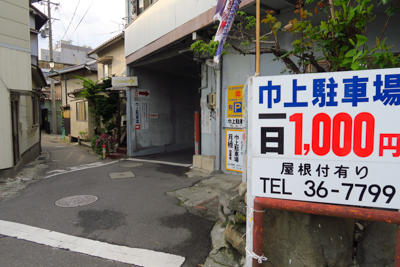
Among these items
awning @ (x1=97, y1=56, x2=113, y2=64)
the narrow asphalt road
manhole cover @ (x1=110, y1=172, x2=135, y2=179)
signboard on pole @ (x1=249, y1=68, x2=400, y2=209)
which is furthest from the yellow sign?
awning @ (x1=97, y1=56, x2=113, y2=64)

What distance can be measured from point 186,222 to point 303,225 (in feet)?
8.65

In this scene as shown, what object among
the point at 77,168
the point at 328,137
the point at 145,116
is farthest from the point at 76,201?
the point at 145,116

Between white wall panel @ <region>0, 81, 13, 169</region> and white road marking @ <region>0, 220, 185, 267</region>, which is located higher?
white wall panel @ <region>0, 81, 13, 169</region>

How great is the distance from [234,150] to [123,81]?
7.12 m

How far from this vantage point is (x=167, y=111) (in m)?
14.2

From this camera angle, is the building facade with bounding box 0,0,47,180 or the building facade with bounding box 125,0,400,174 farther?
the building facade with bounding box 0,0,47,180

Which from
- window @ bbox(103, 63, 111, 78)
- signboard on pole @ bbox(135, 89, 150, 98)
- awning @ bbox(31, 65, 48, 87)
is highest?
window @ bbox(103, 63, 111, 78)

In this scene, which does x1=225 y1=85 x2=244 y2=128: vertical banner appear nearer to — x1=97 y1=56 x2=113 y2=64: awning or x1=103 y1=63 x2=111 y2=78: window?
x1=97 y1=56 x2=113 y2=64: awning

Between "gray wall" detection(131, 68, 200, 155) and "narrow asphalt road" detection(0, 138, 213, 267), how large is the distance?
15.8ft

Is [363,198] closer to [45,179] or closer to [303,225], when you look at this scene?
[303,225]

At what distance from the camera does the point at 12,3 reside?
799 cm

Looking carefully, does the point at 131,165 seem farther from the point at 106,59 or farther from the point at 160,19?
the point at 106,59

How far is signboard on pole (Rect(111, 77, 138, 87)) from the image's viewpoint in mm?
12188

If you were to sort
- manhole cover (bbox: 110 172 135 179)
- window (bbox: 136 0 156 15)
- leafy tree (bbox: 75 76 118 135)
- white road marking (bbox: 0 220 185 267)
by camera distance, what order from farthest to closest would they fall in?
leafy tree (bbox: 75 76 118 135) → window (bbox: 136 0 156 15) → manhole cover (bbox: 110 172 135 179) → white road marking (bbox: 0 220 185 267)
